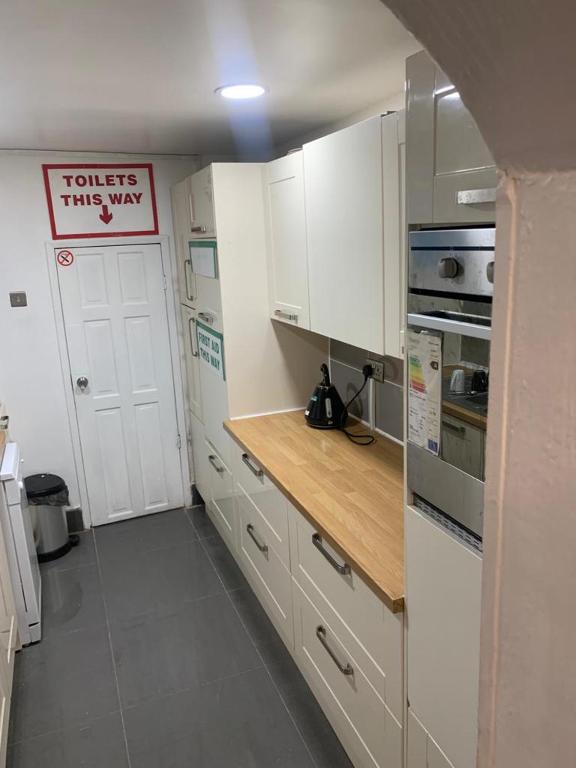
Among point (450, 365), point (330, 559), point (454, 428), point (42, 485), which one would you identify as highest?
point (450, 365)

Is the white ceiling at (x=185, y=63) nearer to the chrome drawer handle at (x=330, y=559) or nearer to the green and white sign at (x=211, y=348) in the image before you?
the green and white sign at (x=211, y=348)

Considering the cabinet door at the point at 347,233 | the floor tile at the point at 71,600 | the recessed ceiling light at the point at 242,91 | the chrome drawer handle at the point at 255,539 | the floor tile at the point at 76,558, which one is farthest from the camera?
the floor tile at the point at 76,558

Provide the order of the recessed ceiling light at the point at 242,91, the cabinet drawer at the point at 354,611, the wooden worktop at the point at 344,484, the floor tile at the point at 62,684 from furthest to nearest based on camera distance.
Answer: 1. the floor tile at the point at 62,684
2. the recessed ceiling light at the point at 242,91
3. the wooden worktop at the point at 344,484
4. the cabinet drawer at the point at 354,611

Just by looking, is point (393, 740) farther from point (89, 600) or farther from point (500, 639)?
point (89, 600)

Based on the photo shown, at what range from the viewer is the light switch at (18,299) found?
10.7 ft

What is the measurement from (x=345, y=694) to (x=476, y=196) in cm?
165

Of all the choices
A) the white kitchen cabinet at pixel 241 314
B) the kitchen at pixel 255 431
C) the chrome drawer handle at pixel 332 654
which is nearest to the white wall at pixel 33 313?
the kitchen at pixel 255 431

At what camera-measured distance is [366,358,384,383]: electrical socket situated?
8.54 feet

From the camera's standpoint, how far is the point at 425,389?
123 centimetres

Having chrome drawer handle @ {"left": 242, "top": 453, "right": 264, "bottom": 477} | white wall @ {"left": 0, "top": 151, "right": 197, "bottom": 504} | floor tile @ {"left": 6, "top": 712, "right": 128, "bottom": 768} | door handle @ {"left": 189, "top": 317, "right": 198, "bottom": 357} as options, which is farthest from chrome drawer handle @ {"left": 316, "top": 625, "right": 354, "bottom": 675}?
white wall @ {"left": 0, "top": 151, "right": 197, "bottom": 504}

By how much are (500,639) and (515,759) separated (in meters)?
0.12

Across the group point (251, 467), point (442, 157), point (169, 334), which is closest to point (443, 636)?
point (442, 157)

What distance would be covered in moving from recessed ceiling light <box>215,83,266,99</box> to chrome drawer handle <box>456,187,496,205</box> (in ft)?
3.94

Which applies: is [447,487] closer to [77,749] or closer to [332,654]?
[332,654]
